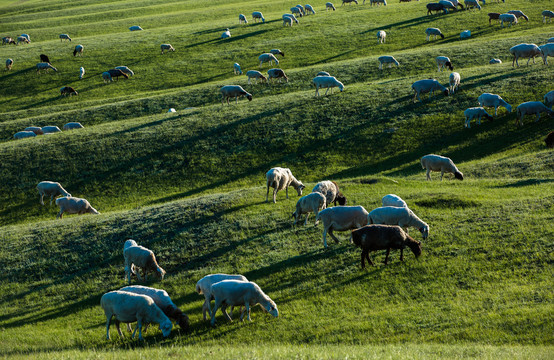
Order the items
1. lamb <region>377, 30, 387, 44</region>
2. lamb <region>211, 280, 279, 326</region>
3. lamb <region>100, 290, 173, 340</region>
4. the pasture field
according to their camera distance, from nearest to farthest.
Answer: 1. the pasture field
2. lamb <region>100, 290, 173, 340</region>
3. lamb <region>211, 280, 279, 326</region>
4. lamb <region>377, 30, 387, 44</region>

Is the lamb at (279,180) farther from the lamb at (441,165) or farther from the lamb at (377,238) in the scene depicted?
the lamb at (377,238)

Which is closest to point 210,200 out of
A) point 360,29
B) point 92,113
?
point 92,113

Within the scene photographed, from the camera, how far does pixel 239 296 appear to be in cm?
1580

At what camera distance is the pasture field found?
1509 cm

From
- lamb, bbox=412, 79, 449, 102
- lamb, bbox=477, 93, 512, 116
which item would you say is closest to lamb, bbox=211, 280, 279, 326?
lamb, bbox=477, 93, 512, 116

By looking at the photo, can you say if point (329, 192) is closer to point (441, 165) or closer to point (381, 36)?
point (441, 165)

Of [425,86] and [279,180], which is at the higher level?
[425,86]

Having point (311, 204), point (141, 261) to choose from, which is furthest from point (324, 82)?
point (141, 261)

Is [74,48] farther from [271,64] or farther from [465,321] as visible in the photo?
[465,321]

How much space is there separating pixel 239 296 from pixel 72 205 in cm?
1907

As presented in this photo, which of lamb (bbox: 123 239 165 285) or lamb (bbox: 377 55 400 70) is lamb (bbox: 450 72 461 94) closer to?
lamb (bbox: 377 55 400 70)

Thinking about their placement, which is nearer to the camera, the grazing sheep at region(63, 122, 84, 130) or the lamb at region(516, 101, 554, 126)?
the lamb at region(516, 101, 554, 126)

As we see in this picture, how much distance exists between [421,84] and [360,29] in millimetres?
34015

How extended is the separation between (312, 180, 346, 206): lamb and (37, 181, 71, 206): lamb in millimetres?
18135
